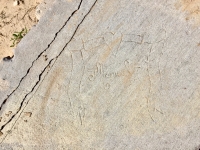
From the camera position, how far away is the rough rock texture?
2752mm

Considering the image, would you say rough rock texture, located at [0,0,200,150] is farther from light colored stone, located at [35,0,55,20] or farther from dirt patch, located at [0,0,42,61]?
dirt patch, located at [0,0,42,61]

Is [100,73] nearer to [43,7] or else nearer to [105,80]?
[105,80]

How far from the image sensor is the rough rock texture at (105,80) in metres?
2.75

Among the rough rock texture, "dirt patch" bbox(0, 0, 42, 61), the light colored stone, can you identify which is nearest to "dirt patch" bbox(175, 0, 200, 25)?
the rough rock texture

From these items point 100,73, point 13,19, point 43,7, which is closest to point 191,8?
point 100,73

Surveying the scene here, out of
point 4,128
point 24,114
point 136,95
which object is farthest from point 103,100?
point 4,128

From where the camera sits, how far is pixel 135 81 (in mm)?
2840

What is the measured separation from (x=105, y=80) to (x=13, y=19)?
1130 mm

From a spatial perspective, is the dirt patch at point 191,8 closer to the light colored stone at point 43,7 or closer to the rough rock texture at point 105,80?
the rough rock texture at point 105,80

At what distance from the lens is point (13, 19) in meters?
3.23

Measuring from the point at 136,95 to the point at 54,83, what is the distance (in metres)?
0.74

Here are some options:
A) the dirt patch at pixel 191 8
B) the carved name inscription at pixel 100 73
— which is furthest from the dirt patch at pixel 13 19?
the dirt patch at pixel 191 8

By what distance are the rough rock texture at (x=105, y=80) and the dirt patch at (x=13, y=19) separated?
206 mm

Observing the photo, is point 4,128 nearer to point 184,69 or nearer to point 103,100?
point 103,100
